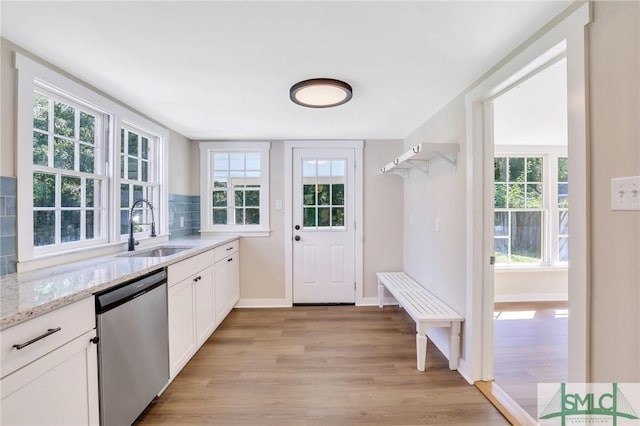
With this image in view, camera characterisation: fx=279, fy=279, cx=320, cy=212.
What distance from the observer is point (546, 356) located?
2.34m

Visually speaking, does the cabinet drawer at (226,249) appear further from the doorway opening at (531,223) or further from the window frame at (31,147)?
the doorway opening at (531,223)

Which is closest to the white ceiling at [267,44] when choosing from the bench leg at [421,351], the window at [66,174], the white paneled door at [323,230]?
the window at [66,174]

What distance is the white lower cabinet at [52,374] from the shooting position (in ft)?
3.16

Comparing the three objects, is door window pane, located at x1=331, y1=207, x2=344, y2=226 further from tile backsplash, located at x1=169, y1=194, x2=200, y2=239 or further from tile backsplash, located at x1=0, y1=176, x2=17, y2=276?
tile backsplash, located at x1=0, y1=176, x2=17, y2=276

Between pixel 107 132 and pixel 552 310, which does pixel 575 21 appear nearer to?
pixel 107 132

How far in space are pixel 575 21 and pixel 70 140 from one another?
293 cm

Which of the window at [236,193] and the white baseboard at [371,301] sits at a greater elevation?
the window at [236,193]

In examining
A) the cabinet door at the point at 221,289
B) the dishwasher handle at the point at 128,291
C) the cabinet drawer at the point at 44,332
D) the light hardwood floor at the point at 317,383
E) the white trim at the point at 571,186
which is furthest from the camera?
the cabinet door at the point at 221,289

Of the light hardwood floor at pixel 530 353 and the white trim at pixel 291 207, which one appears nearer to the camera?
the light hardwood floor at pixel 530 353

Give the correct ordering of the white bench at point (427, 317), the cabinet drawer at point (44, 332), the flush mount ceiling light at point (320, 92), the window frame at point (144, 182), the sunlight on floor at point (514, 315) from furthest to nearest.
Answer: the sunlight on floor at point (514, 315) < the window frame at point (144, 182) < the white bench at point (427, 317) < the flush mount ceiling light at point (320, 92) < the cabinet drawer at point (44, 332)

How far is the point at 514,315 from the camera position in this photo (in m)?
3.26

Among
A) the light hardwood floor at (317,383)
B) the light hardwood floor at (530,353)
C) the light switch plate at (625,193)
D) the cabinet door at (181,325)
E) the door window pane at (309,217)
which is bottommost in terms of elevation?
the light hardwood floor at (317,383)

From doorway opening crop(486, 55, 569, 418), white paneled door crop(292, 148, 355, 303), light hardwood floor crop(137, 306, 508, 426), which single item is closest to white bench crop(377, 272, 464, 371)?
light hardwood floor crop(137, 306, 508, 426)

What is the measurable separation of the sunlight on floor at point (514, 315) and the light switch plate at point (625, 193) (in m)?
2.59
